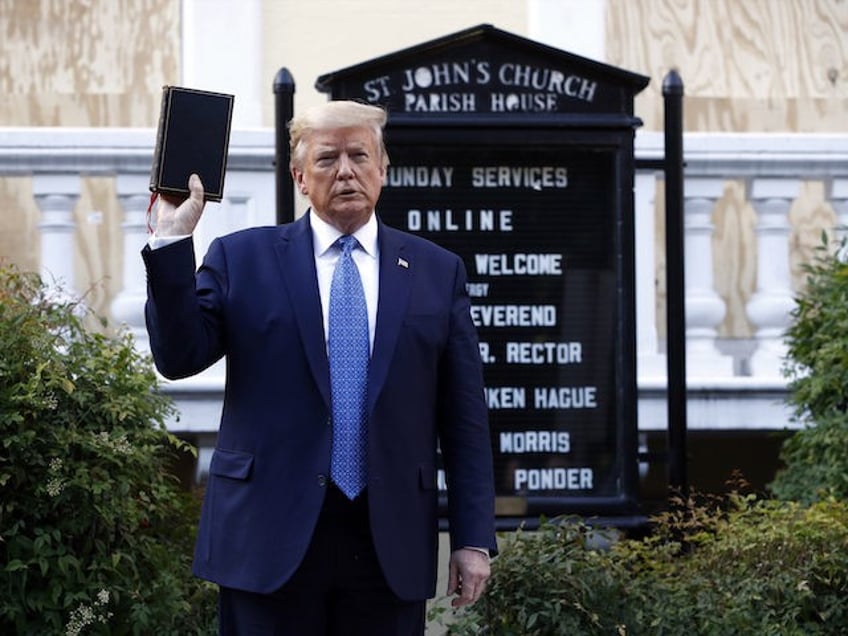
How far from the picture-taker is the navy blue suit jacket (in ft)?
11.3

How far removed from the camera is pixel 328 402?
3.50 meters

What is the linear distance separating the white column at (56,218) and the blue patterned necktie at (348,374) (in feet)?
9.89

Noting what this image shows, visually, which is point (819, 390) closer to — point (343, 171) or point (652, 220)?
point (652, 220)

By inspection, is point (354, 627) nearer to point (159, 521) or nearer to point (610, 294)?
point (159, 521)

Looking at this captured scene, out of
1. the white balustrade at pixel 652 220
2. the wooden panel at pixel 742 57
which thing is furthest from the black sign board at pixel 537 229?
the wooden panel at pixel 742 57

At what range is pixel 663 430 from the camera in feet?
21.6

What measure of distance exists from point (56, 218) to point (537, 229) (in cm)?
191

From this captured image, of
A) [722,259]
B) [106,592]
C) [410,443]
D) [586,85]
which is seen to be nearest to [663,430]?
[722,259]

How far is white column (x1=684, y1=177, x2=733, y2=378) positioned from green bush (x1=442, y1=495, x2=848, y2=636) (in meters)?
1.54

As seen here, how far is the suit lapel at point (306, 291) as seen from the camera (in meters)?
3.52

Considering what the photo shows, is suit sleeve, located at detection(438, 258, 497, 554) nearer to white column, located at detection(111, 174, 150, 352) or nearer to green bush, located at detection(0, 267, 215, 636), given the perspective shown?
green bush, located at detection(0, 267, 215, 636)

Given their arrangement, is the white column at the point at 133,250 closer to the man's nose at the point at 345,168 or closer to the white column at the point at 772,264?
the white column at the point at 772,264

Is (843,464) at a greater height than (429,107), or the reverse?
(429,107)

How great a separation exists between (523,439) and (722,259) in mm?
2112
